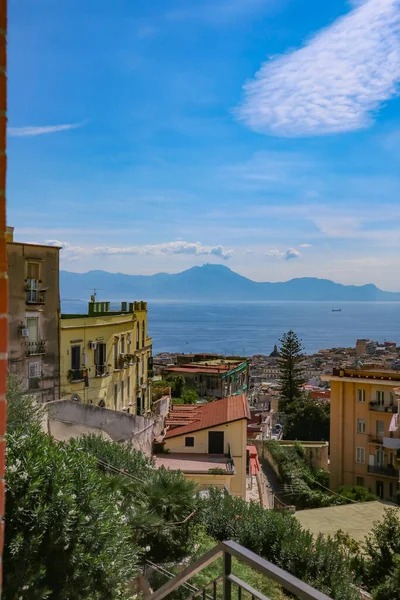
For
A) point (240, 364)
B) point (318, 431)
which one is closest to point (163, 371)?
point (240, 364)

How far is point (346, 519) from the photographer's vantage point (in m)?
14.2

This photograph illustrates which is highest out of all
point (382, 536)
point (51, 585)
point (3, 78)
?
point (3, 78)

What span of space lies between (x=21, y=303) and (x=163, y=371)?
22.8 meters

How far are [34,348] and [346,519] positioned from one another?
9.38 metres

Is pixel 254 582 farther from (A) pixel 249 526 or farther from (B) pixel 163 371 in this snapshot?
(B) pixel 163 371

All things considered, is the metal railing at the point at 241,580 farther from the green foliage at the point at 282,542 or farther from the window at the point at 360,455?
the window at the point at 360,455

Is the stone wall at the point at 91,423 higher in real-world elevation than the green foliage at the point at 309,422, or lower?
higher

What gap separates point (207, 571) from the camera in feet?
23.8

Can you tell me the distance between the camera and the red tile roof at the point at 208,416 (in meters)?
15.2

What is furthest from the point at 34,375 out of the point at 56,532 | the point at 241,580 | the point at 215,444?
the point at 241,580

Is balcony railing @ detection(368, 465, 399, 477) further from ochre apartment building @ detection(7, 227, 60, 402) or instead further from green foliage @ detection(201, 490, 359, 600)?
green foliage @ detection(201, 490, 359, 600)

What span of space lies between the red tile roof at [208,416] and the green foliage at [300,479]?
5676 millimetres

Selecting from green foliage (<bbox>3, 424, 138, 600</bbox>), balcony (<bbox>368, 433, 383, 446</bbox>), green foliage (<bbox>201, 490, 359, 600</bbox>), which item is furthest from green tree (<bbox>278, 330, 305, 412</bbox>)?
green foliage (<bbox>3, 424, 138, 600</bbox>)

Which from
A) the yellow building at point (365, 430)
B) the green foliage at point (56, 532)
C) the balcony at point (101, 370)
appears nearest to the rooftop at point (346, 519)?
the yellow building at point (365, 430)
